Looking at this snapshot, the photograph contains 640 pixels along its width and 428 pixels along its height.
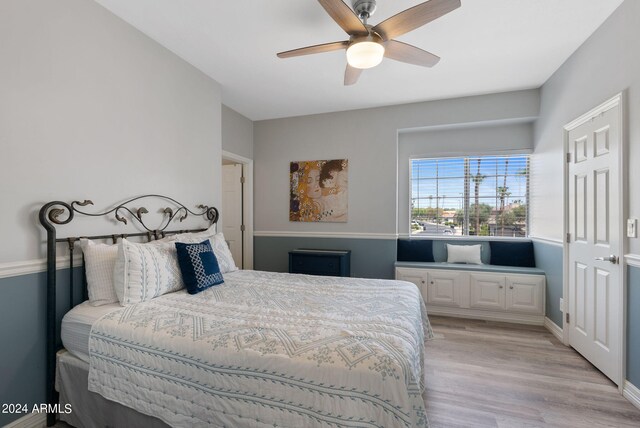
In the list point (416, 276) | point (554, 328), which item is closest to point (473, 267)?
point (416, 276)

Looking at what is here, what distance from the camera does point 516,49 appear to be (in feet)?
8.41

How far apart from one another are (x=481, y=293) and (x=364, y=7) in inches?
131

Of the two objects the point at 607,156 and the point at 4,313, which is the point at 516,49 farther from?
the point at 4,313

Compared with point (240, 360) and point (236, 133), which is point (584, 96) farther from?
point (236, 133)

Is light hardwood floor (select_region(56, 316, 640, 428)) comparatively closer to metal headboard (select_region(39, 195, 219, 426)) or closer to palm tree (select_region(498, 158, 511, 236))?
metal headboard (select_region(39, 195, 219, 426))

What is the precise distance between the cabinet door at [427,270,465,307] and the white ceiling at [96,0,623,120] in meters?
2.29

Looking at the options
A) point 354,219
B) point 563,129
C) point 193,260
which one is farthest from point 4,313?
point 563,129

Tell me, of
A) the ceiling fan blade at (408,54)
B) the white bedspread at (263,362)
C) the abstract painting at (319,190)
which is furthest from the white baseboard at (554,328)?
the ceiling fan blade at (408,54)

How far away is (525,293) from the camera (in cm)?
336

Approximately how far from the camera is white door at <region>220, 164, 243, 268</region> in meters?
4.49

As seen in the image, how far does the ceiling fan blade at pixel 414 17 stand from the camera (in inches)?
61.3

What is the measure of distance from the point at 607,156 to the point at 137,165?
3.73 m

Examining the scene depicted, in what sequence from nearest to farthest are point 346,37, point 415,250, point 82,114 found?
point 82,114 → point 346,37 → point 415,250

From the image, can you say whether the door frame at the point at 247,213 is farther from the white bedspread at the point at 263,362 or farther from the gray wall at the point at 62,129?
the white bedspread at the point at 263,362
